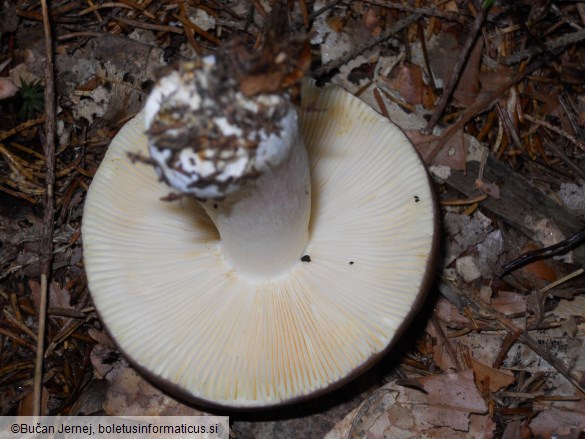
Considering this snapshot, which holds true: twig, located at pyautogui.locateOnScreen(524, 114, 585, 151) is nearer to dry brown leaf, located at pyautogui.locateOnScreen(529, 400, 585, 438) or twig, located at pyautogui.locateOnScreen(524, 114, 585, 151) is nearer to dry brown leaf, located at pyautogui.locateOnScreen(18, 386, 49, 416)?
dry brown leaf, located at pyautogui.locateOnScreen(529, 400, 585, 438)

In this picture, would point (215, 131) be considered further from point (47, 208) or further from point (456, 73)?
point (456, 73)

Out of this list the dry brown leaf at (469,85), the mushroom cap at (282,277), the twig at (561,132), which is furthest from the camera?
the dry brown leaf at (469,85)

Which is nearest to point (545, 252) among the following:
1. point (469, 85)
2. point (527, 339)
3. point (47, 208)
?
point (527, 339)

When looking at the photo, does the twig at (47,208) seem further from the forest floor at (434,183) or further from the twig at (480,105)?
the twig at (480,105)

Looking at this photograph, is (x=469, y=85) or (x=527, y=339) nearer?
(x=527, y=339)

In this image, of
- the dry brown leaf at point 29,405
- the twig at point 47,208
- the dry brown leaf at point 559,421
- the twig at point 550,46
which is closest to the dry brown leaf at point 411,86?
the twig at point 550,46

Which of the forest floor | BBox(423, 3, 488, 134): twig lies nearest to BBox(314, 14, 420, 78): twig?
the forest floor
